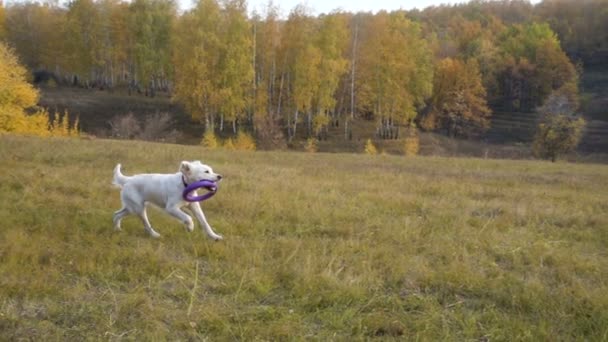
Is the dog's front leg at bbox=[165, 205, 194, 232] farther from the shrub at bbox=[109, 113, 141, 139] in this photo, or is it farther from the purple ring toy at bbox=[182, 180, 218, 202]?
the shrub at bbox=[109, 113, 141, 139]

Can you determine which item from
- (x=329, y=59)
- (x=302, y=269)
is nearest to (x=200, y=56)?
(x=329, y=59)

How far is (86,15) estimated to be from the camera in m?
55.2

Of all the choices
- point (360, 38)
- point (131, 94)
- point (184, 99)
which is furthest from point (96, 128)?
point (360, 38)

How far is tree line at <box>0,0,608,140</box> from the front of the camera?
4038 centimetres

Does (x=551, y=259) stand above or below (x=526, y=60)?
below

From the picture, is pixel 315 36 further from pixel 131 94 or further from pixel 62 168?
pixel 62 168

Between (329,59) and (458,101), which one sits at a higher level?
(329,59)

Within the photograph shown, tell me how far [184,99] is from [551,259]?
125 feet

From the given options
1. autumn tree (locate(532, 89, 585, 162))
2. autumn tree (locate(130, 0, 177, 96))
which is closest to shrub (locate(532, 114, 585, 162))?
autumn tree (locate(532, 89, 585, 162))

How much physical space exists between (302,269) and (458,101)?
51.7 meters

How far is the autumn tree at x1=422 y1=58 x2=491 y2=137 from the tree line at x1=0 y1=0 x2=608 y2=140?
0.14 metres

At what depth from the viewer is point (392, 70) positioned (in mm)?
42719

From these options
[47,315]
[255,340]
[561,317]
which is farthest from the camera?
[561,317]

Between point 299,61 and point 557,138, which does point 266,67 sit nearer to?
point 299,61
